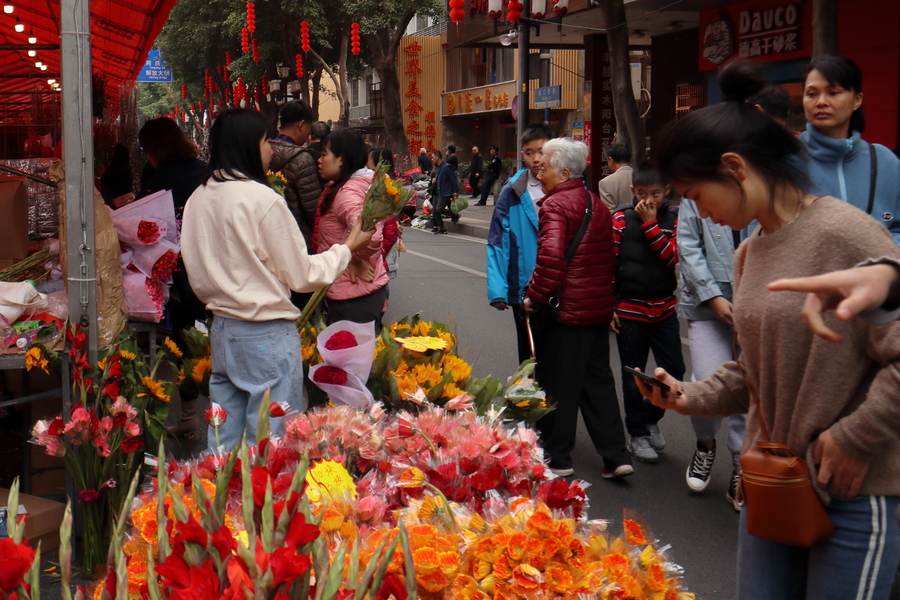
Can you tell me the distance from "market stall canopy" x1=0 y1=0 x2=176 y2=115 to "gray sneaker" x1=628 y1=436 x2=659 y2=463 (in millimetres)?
3706

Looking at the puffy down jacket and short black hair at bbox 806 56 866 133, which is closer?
short black hair at bbox 806 56 866 133

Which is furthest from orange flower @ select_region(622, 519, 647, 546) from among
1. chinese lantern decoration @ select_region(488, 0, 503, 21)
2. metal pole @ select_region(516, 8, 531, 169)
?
chinese lantern decoration @ select_region(488, 0, 503, 21)

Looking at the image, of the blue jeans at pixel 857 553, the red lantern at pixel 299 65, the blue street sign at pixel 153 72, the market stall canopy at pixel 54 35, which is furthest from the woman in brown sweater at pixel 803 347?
the blue street sign at pixel 153 72

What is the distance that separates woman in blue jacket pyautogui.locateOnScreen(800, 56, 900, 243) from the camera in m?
3.19

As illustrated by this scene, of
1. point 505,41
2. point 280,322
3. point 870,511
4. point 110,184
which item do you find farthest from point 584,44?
point 870,511

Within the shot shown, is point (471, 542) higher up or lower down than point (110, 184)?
lower down

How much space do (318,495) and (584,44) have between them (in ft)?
65.2

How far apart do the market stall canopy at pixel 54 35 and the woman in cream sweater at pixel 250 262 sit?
2022 millimetres

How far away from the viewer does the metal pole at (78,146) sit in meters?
3.16

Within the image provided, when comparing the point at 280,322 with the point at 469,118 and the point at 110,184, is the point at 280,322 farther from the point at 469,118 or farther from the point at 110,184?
the point at 469,118

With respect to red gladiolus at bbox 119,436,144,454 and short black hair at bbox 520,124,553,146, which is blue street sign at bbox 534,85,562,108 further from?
red gladiolus at bbox 119,436,144,454

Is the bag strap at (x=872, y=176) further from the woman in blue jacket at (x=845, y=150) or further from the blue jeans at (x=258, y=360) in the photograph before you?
the blue jeans at (x=258, y=360)

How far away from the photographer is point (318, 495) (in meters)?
1.83

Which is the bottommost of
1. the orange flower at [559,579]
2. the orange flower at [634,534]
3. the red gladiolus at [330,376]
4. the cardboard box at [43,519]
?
the cardboard box at [43,519]
